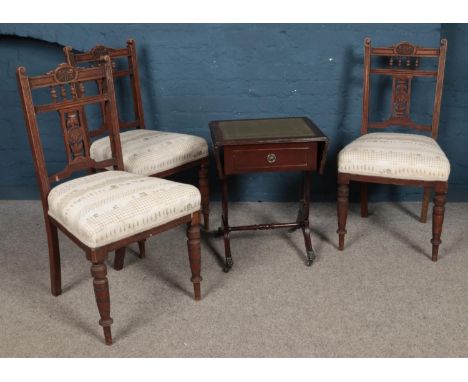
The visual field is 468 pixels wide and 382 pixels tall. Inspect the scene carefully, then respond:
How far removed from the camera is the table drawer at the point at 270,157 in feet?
8.82

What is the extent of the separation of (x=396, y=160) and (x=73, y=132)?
1643 mm

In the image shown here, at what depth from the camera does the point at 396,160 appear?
284 cm

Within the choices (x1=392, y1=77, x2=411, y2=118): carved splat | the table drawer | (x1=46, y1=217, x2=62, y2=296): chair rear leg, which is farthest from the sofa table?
(x1=46, y1=217, x2=62, y2=296): chair rear leg

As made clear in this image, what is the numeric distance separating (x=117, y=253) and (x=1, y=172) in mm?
1579

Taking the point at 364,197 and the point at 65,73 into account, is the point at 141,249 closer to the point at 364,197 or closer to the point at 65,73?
the point at 65,73

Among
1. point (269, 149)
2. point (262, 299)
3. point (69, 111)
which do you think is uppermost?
point (69, 111)

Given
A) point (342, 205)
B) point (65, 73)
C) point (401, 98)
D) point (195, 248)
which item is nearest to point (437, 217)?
point (342, 205)

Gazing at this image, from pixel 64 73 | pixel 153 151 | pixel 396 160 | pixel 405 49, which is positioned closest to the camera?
pixel 64 73

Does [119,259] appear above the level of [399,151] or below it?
below

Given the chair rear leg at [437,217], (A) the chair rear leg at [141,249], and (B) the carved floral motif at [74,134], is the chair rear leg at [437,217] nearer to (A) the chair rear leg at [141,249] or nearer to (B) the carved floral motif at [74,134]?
(A) the chair rear leg at [141,249]

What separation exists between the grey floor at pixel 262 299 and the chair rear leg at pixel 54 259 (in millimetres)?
58

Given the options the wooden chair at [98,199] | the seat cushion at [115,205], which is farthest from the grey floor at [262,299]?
the seat cushion at [115,205]

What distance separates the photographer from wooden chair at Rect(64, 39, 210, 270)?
116 inches

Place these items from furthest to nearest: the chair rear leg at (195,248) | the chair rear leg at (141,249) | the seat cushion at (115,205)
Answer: the chair rear leg at (141,249) → the chair rear leg at (195,248) → the seat cushion at (115,205)
